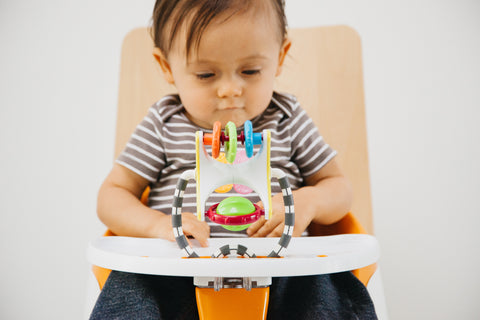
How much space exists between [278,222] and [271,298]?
8 cm

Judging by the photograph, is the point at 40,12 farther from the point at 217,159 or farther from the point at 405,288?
the point at 405,288

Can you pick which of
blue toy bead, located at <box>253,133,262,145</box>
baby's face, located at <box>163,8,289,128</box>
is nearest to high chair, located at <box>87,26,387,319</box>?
baby's face, located at <box>163,8,289,128</box>

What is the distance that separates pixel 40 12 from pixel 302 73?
70 centimetres

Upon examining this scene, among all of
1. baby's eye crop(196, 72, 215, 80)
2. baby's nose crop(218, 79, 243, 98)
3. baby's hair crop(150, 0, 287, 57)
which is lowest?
baby's nose crop(218, 79, 243, 98)

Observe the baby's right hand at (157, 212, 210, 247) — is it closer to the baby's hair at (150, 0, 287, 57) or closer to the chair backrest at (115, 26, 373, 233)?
the baby's hair at (150, 0, 287, 57)

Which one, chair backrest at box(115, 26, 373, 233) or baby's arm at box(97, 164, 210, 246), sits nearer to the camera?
baby's arm at box(97, 164, 210, 246)

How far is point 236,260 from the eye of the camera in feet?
1.07

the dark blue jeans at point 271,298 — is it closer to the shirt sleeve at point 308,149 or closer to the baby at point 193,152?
the baby at point 193,152

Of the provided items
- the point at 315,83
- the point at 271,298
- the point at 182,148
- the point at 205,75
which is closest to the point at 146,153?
the point at 182,148

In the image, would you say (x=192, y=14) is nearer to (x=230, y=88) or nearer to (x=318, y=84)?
(x=230, y=88)

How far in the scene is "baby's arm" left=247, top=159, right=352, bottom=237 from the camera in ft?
1.60

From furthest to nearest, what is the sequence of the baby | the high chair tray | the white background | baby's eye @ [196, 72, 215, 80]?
the white background
baby's eye @ [196, 72, 215, 80]
the baby
the high chair tray

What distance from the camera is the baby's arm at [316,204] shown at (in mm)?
488

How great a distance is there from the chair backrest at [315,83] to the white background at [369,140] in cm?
23
